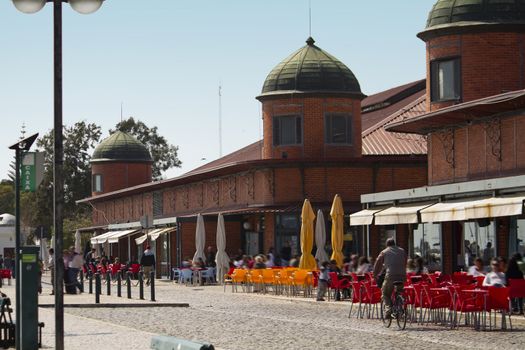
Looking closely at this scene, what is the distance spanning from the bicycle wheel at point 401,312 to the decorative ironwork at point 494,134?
12.8 m

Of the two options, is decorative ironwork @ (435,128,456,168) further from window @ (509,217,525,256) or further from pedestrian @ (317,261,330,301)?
pedestrian @ (317,261,330,301)

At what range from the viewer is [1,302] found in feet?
74.3

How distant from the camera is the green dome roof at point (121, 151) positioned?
92.4 m

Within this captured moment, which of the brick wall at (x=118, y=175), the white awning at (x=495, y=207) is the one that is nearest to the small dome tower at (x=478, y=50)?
the white awning at (x=495, y=207)

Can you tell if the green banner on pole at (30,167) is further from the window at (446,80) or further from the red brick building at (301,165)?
the red brick building at (301,165)

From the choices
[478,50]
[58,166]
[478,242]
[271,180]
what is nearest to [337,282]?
[478,242]

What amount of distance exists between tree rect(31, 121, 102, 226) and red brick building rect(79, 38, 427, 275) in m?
55.8

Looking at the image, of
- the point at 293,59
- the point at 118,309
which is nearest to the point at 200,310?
the point at 118,309

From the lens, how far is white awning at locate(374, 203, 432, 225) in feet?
121

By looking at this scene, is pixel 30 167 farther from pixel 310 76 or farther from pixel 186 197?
pixel 186 197

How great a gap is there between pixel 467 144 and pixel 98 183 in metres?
55.6

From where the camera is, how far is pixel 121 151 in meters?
92.6

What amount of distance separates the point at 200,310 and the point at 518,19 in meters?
17.1

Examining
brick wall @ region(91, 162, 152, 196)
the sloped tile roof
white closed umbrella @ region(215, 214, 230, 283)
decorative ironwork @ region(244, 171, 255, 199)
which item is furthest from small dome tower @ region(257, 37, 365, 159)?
brick wall @ region(91, 162, 152, 196)
